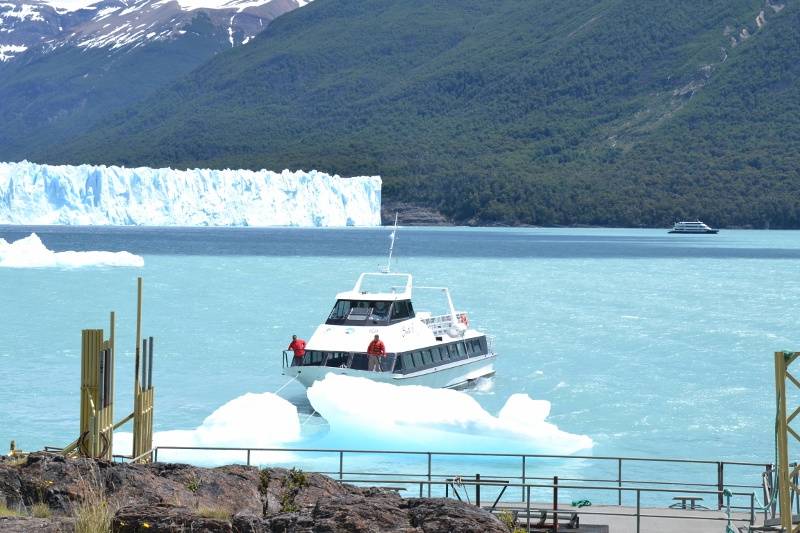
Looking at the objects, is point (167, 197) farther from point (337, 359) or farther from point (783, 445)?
point (783, 445)

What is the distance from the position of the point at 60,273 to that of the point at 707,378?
182ft

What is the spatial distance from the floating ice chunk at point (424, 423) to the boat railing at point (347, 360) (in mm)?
1885

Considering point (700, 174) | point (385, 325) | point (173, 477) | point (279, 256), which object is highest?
point (700, 174)

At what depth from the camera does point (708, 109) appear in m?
184

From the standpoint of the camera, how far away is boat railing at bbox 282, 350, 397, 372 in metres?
28.3

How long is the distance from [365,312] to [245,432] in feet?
20.3

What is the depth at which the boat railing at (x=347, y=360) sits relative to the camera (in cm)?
2833

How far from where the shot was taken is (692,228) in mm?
172500

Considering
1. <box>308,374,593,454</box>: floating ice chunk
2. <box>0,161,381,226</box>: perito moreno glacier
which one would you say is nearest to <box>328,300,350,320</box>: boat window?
<box>308,374,593,454</box>: floating ice chunk

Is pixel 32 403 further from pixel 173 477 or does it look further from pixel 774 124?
pixel 774 124

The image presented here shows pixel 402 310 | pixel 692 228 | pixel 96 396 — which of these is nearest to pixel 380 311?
pixel 402 310

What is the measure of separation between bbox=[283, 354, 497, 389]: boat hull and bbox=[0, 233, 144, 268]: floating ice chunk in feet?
175

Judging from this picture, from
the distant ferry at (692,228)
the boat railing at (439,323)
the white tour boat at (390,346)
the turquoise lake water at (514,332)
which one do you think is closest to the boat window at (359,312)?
the white tour boat at (390,346)

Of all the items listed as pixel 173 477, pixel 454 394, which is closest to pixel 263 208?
pixel 454 394
